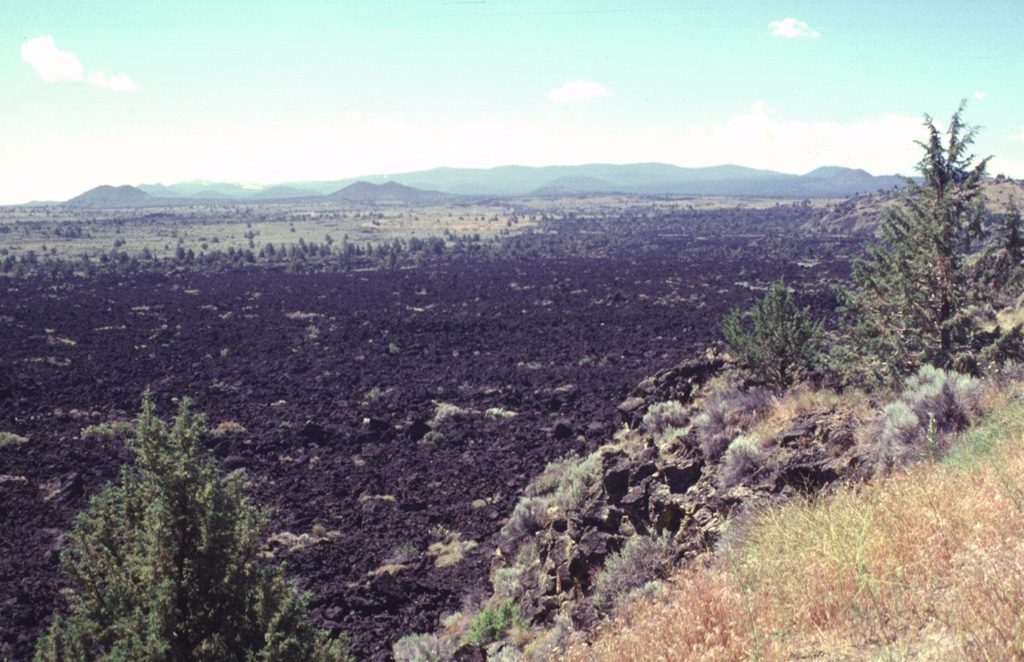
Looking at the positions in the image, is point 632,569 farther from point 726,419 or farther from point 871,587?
point 726,419

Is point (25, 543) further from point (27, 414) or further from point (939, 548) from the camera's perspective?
point (939, 548)

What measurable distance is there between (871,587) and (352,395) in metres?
22.8

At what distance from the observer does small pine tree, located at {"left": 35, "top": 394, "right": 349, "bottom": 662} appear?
643 cm

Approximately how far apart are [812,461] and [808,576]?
135 inches

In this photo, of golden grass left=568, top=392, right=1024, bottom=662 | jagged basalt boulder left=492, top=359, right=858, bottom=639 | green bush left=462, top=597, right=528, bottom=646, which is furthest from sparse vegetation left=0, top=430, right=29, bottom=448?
golden grass left=568, top=392, right=1024, bottom=662

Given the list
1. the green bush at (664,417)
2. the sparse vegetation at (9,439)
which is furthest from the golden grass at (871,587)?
the sparse vegetation at (9,439)

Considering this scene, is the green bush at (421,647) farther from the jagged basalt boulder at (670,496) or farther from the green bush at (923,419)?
the green bush at (923,419)

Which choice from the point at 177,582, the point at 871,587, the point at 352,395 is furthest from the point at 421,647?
the point at 352,395

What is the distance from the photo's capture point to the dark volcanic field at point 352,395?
42.3 ft

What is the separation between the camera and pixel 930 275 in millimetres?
10867

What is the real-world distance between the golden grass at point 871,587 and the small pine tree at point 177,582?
11.7 ft

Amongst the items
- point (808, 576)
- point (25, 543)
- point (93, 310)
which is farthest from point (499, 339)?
point (808, 576)

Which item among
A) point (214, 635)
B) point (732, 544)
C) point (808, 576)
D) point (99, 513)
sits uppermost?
point (808, 576)

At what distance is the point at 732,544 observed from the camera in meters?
5.60
